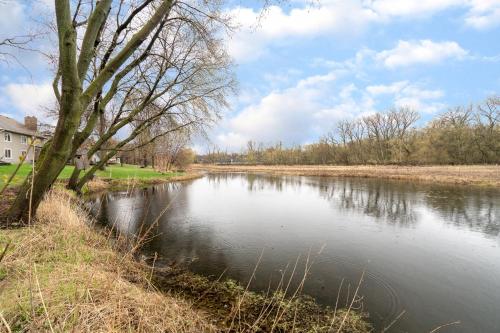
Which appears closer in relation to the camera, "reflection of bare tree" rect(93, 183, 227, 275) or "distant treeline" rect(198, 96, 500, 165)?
"reflection of bare tree" rect(93, 183, 227, 275)

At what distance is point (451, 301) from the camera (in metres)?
5.20

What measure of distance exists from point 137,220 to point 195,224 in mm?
2304

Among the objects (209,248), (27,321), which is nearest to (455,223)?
(209,248)

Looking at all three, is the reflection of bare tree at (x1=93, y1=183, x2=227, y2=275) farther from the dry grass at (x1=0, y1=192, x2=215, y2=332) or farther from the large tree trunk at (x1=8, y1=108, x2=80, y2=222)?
the large tree trunk at (x1=8, y1=108, x2=80, y2=222)

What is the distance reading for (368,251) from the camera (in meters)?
7.70

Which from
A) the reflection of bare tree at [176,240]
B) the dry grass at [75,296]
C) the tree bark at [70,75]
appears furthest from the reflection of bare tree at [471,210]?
the tree bark at [70,75]

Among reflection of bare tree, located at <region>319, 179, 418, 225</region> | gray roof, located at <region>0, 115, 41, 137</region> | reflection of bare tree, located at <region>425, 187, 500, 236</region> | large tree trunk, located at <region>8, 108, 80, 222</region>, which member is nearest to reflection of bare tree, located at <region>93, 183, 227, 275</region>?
large tree trunk, located at <region>8, 108, 80, 222</region>

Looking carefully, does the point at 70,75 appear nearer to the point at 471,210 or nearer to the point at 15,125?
the point at 471,210

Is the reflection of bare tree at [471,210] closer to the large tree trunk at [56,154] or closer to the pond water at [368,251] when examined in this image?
the pond water at [368,251]

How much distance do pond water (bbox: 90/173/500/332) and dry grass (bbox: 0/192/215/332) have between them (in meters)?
1.22

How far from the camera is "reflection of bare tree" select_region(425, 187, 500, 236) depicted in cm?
1038

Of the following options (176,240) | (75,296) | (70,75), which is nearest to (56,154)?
(70,75)

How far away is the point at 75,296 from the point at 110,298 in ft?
1.28

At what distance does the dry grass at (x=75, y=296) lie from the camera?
2619mm
